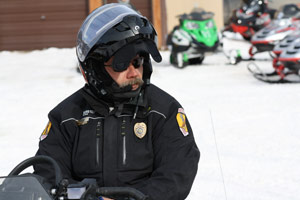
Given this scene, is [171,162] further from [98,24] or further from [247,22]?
[247,22]

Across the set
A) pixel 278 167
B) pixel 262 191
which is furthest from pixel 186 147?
pixel 278 167

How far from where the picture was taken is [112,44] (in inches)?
113

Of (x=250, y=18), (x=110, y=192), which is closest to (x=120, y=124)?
(x=110, y=192)

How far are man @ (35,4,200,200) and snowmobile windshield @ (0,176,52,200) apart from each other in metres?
0.56

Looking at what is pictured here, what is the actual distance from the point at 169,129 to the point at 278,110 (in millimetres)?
5872

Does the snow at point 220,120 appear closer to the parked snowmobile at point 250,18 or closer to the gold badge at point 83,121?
the gold badge at point 83,121

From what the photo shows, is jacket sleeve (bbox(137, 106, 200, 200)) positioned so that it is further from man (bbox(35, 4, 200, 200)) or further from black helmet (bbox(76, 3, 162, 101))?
Answer: black helmet (bbox(76, 3, 162, 101))

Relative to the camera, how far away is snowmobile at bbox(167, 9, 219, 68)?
13.7 meters

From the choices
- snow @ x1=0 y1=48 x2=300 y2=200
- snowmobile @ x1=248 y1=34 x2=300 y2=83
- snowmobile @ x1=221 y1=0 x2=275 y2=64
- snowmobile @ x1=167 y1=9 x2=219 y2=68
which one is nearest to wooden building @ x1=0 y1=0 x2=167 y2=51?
snowmobile @ x1=221 y1=0 x2=275 y2=64

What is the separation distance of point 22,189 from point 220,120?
6099mm

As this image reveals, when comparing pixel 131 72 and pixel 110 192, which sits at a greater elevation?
pixel 131 72

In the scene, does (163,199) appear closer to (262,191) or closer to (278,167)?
(262,191)

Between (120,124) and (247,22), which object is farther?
(247,22)

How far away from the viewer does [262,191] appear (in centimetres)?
533
